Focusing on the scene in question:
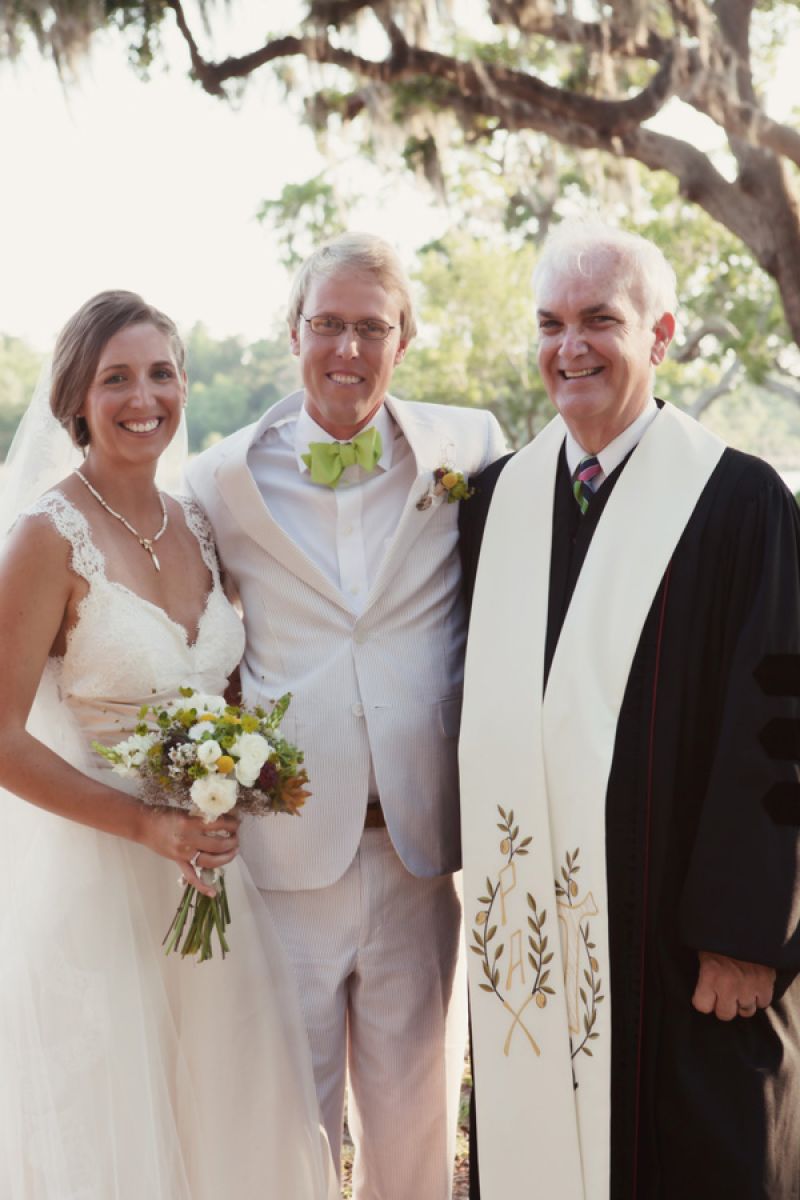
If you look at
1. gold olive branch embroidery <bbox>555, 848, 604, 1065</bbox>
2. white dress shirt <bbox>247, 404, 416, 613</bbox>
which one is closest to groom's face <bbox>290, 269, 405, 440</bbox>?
white dress shirt <bbox>247, 404, 416, 613</bbox>

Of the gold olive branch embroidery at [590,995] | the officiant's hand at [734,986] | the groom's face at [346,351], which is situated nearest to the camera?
the officiant's hand at [734,986]

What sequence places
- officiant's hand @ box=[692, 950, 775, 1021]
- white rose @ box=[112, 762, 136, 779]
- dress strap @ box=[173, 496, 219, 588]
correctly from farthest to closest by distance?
dress strap @ box=[173, 496, 219, 588], officiant's hand @ box=[692, 950, 775, 1021], white rose @ box=[112, 762, 136, 779]

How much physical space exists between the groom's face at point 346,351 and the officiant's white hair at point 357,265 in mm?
22

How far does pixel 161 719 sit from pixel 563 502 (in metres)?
1.28

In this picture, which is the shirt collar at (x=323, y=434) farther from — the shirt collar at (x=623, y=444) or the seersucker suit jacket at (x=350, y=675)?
the shirt collar at (x=623, y=444)

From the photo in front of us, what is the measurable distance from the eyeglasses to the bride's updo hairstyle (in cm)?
40

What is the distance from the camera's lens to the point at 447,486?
3.89 meters

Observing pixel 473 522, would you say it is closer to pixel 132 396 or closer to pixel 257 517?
pixel 257 517

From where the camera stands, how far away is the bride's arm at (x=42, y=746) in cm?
333

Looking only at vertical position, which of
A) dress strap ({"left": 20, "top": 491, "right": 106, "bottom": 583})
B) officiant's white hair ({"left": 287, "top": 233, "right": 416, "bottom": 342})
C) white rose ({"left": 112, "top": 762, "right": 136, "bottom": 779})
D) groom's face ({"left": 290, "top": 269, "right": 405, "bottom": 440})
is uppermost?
officiant's white hair ({"left": 287, "top": 233, "right": 416, "bottom": 342})

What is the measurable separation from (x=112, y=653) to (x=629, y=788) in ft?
4.42

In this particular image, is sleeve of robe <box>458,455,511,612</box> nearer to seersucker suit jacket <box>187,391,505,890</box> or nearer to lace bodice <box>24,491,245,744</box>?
seersucker suit jacket <box>187,391,505,890</box>

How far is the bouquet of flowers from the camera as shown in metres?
3.10

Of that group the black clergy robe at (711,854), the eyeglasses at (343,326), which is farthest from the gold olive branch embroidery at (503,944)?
the eyeglasses at (343,326)
